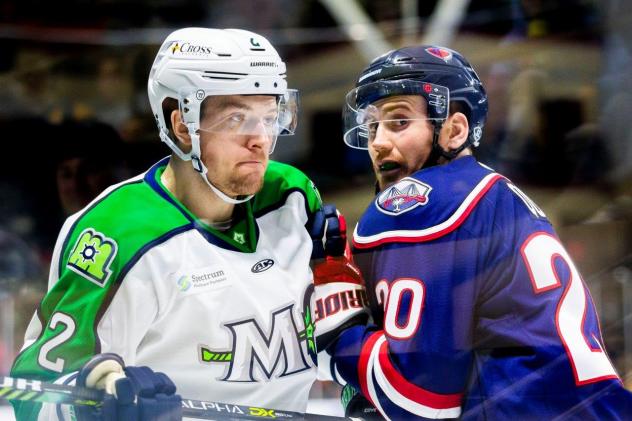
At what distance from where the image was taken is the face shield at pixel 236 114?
1519 millimetres

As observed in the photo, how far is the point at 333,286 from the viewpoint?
166 centimetres

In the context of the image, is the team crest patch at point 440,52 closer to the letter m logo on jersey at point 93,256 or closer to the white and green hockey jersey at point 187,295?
the white and green hockey jersey at point 187,295

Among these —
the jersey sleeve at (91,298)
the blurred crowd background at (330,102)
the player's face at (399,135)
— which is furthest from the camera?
the player's face at (399,135)

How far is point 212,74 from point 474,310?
22.1 inches

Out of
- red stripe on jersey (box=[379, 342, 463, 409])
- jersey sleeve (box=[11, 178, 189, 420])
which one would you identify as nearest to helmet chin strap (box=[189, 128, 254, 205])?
jersey sleeve (box=[11, 178, 189, 420])

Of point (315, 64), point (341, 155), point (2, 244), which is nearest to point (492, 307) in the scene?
point (341, 155)

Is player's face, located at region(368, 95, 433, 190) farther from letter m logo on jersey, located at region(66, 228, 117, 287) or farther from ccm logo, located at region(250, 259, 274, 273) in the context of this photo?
letter m logo on jersey, located at region(66, 228, 117, 287)

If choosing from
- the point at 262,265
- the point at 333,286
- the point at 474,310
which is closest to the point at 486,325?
the point at 474,310

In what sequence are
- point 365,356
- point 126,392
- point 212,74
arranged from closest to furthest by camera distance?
point 126,392 < point 212,74 < point 365,356

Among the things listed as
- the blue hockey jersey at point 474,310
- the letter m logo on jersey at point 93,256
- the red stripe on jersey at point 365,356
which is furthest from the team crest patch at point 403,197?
the letter m logo on jersey at point 93,256

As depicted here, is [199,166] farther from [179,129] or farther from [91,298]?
[91,298]

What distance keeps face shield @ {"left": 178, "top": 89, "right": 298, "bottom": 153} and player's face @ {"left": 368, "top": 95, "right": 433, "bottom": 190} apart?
200 mm

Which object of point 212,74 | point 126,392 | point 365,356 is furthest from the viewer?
point 365,356

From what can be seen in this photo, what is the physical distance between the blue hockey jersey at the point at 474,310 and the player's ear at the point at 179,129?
0.31m
